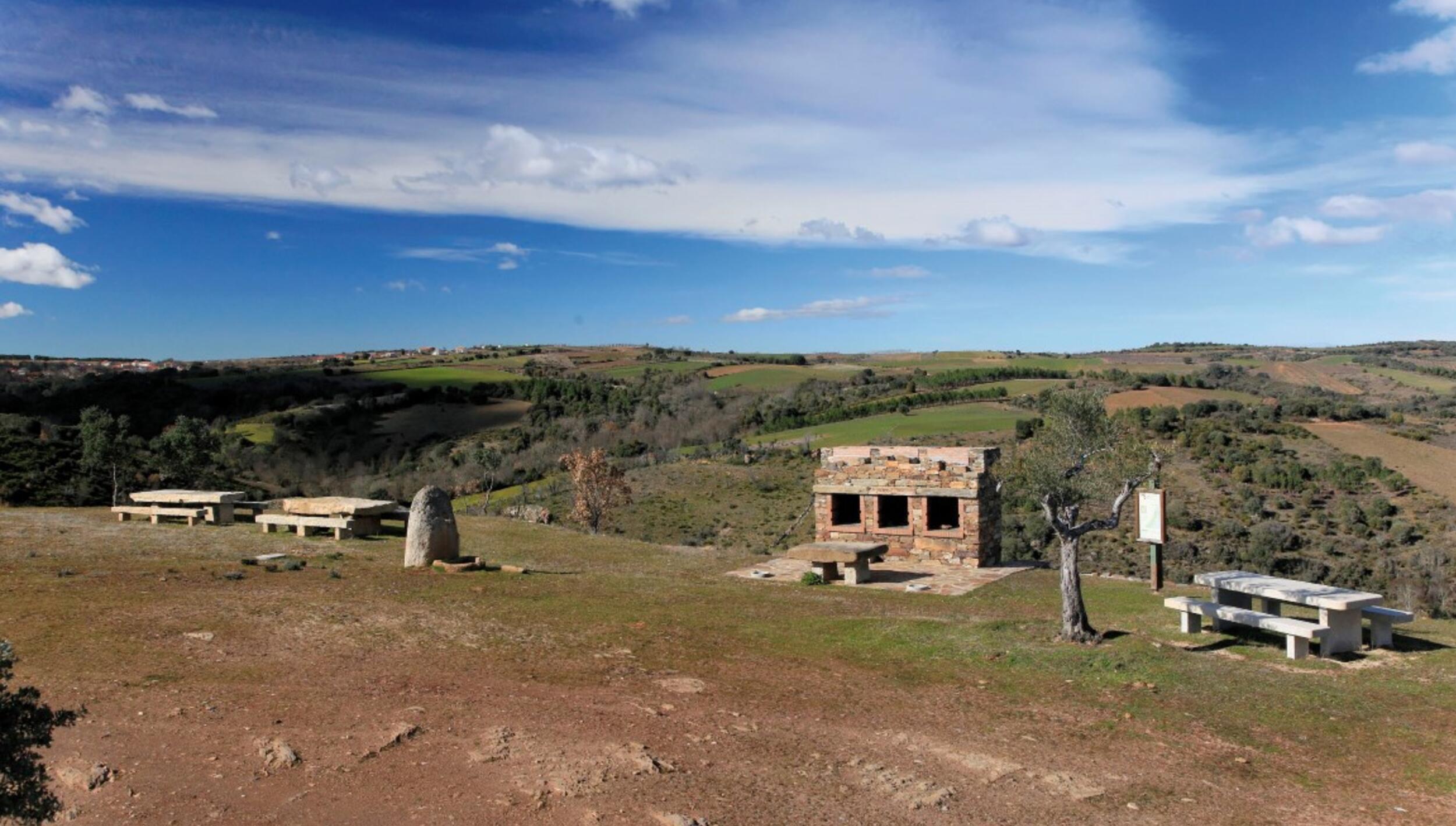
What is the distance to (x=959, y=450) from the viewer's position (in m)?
18.7

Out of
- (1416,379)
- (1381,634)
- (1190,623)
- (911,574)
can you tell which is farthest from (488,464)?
(1416,379)

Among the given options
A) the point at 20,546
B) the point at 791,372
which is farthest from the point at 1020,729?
the point at 791,372

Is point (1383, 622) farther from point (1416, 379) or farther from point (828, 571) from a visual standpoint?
point (1416, 379)

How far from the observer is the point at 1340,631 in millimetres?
9945

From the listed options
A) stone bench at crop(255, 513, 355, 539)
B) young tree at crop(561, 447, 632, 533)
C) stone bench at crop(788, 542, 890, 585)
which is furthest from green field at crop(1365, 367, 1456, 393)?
stone bench at crop(255, 513, 355, 539)

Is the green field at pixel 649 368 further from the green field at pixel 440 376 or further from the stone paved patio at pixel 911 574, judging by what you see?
the stone paved patio at pixel 911 574

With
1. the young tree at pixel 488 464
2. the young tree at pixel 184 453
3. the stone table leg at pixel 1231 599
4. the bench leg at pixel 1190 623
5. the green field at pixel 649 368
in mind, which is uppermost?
the green field at pixel 649 368

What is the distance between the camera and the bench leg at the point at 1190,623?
1124cm

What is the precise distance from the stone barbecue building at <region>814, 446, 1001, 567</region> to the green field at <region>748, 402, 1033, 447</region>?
22.9 metres

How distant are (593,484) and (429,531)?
15.0 meters

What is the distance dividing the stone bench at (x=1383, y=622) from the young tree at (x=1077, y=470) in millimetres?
2854

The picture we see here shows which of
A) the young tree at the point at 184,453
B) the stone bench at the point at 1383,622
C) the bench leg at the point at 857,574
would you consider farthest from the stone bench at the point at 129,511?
the stone bench at the point at 1383,622

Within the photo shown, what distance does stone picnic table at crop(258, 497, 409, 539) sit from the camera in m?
19.0

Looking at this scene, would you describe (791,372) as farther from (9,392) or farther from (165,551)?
(165,551)
